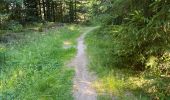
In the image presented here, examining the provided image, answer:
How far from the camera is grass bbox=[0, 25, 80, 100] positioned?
1116cm

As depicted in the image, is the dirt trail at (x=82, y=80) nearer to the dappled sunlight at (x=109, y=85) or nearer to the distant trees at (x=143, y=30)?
the dappled sunlight at (x=109, y=85)

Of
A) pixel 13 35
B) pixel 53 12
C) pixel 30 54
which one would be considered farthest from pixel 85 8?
pixel 30 54

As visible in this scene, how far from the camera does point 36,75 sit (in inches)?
520

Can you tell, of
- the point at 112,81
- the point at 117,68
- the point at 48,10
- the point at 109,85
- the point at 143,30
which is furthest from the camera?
→ the point at 48,10

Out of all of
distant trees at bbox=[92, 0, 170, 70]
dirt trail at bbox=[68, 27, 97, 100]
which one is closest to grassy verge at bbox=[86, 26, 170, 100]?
dirt trail at bbox=[68, 27, 97, 100]

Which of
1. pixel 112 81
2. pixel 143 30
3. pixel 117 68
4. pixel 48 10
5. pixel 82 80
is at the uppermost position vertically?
pixel 143 30

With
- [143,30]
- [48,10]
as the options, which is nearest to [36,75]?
[143,30]

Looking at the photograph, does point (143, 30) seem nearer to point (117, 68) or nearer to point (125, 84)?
point (125, 84)

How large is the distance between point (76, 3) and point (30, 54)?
43295 mm

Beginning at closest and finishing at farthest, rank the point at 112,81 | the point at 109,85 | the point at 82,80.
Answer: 1. the point at 109,85
2. the point at 112,81
3. the point at 82,80

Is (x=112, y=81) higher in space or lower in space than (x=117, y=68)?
lower

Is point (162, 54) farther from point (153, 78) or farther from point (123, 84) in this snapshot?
point (123, 84)

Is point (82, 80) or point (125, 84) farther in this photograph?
point (82, 80)

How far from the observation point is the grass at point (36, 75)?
36.6 ft
